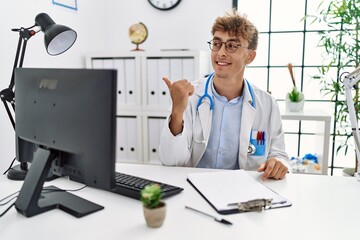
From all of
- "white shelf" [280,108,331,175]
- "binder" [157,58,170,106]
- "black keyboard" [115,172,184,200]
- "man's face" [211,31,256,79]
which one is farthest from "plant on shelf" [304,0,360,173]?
"black keyboard" [115,172,184,200]

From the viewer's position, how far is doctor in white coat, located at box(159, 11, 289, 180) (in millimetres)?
1565

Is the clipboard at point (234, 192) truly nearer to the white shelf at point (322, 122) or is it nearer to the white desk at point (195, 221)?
the white desk at point (195, 221)

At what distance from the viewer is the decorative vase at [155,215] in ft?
2.82

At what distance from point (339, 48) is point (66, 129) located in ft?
7.43

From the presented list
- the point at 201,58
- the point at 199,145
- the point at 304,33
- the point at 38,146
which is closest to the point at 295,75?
the point at 304,33

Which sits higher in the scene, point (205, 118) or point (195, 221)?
point (205, 118)

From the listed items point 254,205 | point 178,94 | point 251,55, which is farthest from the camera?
point 251,55

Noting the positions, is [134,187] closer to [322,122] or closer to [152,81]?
[152,81]

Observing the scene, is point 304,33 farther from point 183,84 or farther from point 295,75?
point 183,84

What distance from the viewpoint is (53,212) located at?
98cm

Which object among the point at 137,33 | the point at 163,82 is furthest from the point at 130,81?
the point at 137,33

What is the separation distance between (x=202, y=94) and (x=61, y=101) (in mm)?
852

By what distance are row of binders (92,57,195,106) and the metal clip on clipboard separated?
1.66m

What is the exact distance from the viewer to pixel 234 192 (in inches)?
42.9
